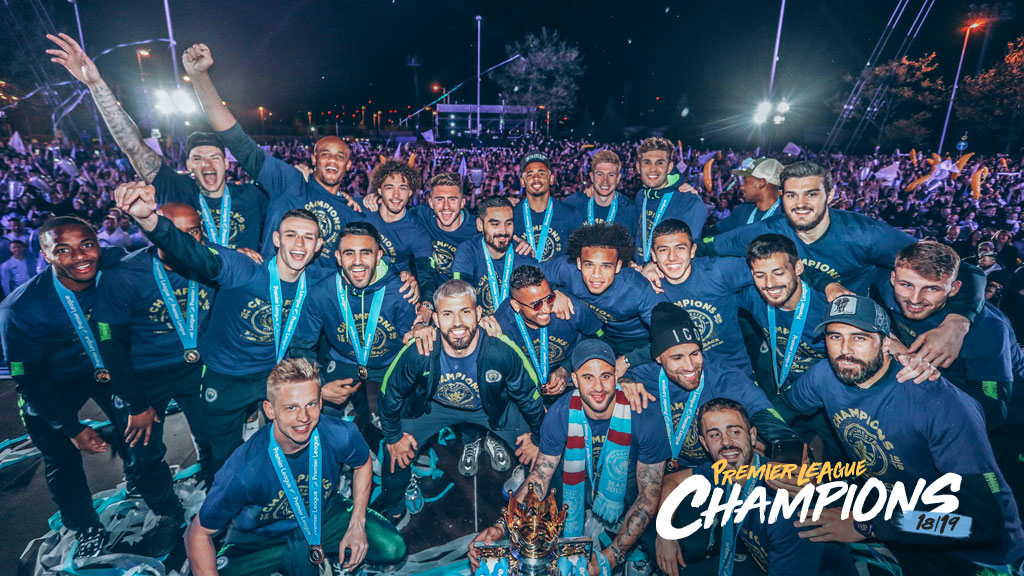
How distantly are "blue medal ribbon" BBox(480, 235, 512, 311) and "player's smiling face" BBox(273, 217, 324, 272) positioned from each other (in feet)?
6.05

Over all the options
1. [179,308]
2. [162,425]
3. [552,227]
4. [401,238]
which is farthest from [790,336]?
[162,425]

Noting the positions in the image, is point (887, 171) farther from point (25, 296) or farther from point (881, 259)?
point (25, 296)

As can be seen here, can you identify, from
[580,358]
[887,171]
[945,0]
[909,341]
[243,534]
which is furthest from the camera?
[945,0]

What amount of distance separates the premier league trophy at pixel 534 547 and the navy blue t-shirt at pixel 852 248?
12.0ft

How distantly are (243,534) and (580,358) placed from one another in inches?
114

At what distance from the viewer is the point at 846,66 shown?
34719mm

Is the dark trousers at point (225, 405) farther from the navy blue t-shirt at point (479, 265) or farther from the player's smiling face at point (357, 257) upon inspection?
the navy blue t-shirt at point (479, 265)

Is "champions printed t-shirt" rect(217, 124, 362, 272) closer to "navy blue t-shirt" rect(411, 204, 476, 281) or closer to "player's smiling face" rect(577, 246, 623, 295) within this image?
"navy blue t-shirt" rect(411, 204, 476, 281)

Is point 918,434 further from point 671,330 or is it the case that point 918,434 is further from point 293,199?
point 293,199

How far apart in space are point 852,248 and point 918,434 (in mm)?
1990

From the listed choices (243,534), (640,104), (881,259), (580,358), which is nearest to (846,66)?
(640,104)

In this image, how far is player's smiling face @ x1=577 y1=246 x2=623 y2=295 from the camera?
14.3 feet

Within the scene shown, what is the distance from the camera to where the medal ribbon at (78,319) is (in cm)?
391

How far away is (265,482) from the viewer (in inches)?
127
